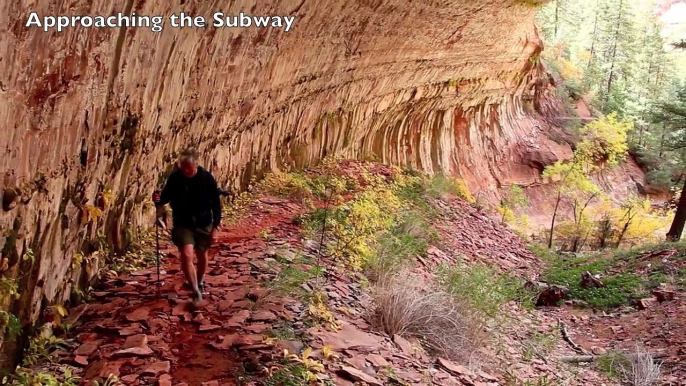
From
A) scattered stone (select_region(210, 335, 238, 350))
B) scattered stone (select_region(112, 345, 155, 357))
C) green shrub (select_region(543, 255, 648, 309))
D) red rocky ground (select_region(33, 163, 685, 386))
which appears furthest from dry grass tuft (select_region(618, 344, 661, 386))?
scattered stone (select_region(112, 345, 155, 357))

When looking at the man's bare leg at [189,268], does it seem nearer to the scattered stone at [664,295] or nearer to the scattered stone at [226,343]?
the scattered stone at [226,343]

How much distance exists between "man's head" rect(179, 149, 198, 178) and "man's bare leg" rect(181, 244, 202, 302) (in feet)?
1.98

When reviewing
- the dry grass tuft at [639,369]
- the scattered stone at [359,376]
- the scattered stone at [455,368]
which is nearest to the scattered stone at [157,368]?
the scattered stone at [359,376]

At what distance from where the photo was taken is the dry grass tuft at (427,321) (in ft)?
18.0

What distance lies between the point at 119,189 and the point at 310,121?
652cm

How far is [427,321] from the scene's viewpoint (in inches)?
222

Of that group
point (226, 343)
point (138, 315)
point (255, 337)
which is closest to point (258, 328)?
point (255, 337)

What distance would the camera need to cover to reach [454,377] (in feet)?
16.6

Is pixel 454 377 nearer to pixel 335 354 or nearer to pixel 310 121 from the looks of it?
pixel 335 354

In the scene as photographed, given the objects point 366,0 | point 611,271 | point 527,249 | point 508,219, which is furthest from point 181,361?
point 508,219

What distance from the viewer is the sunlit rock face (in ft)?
12.4

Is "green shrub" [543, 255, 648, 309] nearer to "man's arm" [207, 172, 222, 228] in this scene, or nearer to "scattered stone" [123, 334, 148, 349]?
"man's arm" [207, 172, 222, 228]

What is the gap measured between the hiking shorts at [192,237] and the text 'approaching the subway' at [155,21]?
1.64 meters

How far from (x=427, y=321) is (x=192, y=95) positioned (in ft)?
11.2
